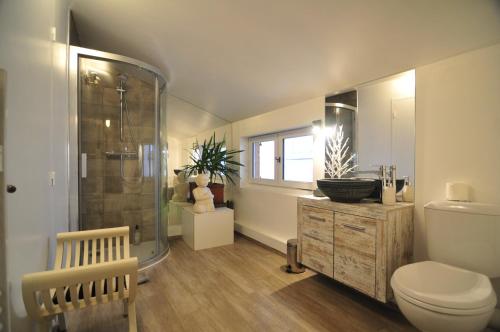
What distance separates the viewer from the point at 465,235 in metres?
1.41

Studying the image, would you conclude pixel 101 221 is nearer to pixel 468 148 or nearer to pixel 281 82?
pixel 281 82

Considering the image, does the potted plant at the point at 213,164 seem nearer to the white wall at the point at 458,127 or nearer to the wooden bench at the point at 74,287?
the wooden bench at the point at 74,287

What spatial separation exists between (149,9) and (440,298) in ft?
8.61

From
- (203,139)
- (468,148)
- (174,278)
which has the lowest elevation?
(174,278)

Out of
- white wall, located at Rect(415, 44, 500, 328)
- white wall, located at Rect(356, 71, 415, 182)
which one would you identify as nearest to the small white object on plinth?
white wall, located at Rect(356, 71, 415, 182)

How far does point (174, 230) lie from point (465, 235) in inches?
128

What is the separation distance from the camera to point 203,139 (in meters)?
3.90

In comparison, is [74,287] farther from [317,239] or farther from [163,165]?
[163,165]

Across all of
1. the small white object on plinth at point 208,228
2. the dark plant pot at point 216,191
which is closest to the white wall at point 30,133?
the small white object on plinth at point 208,228

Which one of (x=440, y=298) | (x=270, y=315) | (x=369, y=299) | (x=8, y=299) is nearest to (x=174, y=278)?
(x=270, y=315)

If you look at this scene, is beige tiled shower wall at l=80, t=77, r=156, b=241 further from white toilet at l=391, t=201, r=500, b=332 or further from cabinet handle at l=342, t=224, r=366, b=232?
white toilet at l=391, t=201, r=500, b=332

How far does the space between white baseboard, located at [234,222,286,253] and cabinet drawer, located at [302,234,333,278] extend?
0.78 metres

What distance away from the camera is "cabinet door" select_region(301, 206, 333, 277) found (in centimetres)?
189

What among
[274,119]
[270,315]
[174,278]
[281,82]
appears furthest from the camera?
[274,119]
